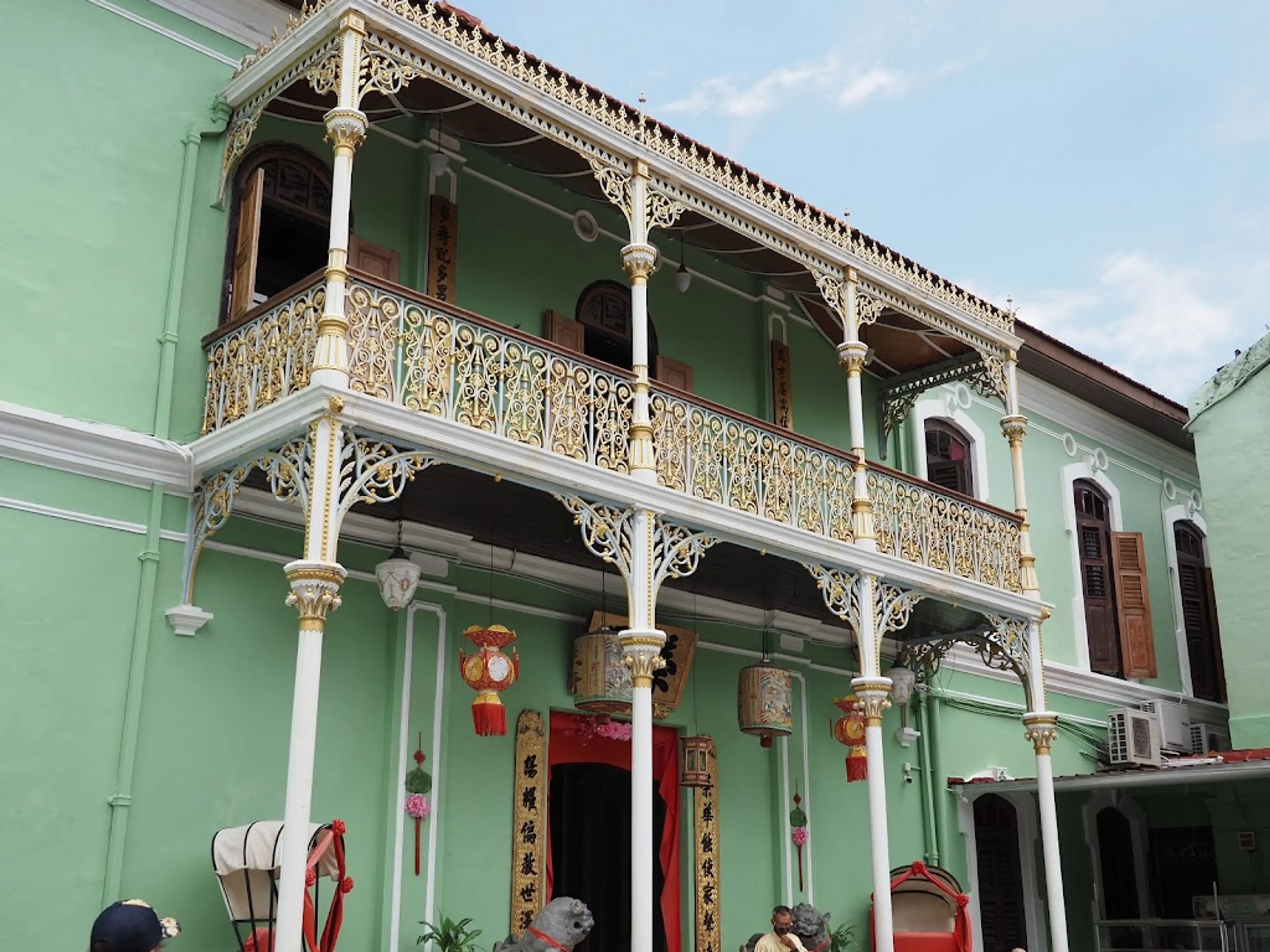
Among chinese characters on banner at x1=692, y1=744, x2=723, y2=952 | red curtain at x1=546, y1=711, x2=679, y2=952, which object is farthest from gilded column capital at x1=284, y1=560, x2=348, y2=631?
chinese characters on banner at x1=692, y1=744, x2=723, y2=952

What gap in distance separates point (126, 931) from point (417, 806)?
18.1ft

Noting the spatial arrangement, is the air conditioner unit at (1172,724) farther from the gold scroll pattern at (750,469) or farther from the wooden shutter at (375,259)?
the wooden shutter at (375,259)

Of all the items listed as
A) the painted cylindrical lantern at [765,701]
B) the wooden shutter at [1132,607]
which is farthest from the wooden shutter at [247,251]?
the wooden shutter at [1132,607]

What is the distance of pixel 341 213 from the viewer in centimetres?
861

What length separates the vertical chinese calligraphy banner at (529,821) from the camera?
35.2 ft

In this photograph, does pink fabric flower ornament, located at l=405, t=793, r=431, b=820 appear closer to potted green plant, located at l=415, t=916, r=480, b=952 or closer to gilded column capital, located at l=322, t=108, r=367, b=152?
potted green plant, located at l=415, t=916, r=480, b=952

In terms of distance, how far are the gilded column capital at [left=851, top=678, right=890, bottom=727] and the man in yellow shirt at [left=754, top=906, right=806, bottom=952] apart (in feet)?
5.43

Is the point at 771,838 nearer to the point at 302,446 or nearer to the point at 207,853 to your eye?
the point at 207,853

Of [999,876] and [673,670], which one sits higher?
[673,670]

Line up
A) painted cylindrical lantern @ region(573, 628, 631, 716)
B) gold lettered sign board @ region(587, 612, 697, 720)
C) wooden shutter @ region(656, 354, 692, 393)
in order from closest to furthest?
painted cylindrical lantern @ region(573, 628, 631, 716)
gold lettered sign board @ region(587, 612, 697, 720)
wooden shutter @ region(656, 354, 692, 393)

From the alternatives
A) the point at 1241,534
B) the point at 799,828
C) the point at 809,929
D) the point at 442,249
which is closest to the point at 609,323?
the point at 442,249

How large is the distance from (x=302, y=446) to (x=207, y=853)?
9.30ft

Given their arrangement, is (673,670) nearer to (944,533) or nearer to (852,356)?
(944,533)

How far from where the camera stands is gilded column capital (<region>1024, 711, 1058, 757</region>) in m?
12.9
